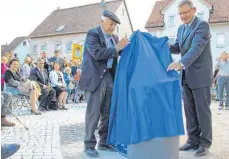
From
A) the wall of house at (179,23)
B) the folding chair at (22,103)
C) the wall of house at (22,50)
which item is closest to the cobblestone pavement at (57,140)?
the folding chair at (22,103)

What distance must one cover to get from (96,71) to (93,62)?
0.39 feet

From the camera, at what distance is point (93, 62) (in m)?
4.19

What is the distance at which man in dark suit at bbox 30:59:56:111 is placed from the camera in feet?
31.2

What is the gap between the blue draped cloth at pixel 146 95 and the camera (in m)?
3.43

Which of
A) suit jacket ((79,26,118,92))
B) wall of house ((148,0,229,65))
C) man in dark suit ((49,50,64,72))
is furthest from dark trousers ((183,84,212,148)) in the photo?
wall of house ((148,0,229,65))

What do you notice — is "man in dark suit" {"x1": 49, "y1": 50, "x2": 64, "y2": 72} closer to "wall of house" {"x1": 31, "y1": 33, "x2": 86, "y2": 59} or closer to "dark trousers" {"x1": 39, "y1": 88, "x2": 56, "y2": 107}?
"dark trousers" {"x1": 39, "y1": 88, "x2": 56, "y2": 107}

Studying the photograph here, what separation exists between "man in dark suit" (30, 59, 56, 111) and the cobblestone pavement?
221 centimetres

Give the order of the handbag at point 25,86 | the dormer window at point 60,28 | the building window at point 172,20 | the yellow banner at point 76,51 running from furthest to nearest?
the dormer window at point 60,28
the building window at point 172,20
the yellow banner at point 76,51
the handbag at point 25,86

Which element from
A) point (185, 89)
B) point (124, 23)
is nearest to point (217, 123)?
point (185, 89)

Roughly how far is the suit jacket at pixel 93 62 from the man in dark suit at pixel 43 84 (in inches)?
218

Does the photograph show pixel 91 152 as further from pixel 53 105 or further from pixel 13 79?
pixel 53 105

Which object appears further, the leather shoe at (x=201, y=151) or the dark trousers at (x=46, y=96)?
the dark trousers at (x=46, y=96)

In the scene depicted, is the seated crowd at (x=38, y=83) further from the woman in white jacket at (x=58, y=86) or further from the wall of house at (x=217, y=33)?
the wall of house at (x=217, y=33)

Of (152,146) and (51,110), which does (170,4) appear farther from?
(152,146)
